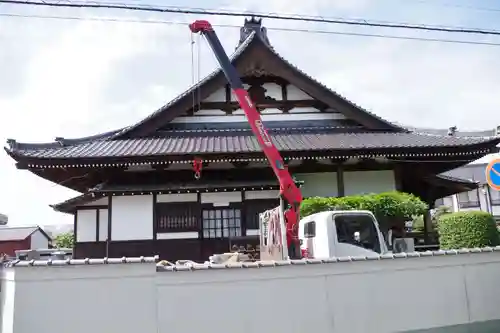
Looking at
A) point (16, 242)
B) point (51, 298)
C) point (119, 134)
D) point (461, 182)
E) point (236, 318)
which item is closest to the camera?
point (51, 298)

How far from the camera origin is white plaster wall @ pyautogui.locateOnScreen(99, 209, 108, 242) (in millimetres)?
14134

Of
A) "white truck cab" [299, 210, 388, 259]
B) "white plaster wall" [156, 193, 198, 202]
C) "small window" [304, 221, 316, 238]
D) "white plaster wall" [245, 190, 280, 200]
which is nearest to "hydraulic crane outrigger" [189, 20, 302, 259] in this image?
"small window" [304, 221, 316, 238]

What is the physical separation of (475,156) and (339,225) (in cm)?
803

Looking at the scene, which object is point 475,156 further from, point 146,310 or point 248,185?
point 146,310

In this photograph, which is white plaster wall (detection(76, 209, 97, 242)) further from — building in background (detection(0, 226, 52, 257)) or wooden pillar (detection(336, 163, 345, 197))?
building in background (detection(0, 226, 52, 257))

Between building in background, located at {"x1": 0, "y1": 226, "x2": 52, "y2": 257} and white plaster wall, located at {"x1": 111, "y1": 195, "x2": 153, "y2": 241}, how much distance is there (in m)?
28.4

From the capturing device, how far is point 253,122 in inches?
400

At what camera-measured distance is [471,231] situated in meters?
9.67

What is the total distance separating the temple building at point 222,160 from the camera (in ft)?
43.6

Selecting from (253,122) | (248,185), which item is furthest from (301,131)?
(253,122)

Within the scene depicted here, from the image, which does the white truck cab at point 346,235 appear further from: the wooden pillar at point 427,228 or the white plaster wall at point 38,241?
the white plaster wall at point 38,241

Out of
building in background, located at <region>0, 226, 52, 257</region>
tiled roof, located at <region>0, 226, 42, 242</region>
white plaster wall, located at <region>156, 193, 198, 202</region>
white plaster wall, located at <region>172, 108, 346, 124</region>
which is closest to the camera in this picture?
white plaster wall, located at <region>156, 193, 198, 202</region>

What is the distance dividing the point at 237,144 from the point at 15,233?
35.8 m

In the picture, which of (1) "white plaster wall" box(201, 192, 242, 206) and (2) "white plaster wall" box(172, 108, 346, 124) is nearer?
(1) "white plaster wall" box(201, 192, 242, 206)
